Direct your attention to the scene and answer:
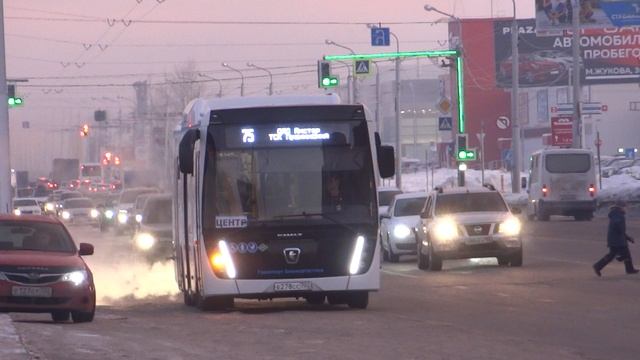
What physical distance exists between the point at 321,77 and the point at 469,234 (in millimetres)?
16104

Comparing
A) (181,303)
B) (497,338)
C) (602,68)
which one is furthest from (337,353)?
(602,68)

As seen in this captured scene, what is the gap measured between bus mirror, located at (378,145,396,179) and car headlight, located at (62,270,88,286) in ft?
14.3

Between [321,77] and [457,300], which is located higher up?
[321,77]

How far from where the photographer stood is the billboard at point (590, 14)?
64.6 metres

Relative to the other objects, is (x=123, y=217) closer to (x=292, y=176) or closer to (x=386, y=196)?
(x=386, y=196)

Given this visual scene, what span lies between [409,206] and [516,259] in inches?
264

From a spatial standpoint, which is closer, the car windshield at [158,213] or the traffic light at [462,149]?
the car windshield at [158,213]

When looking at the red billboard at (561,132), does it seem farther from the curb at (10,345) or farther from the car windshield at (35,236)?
the curb at (10,345)

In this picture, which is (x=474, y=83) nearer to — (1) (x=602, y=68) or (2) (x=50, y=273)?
(1) (x=602, y=68)

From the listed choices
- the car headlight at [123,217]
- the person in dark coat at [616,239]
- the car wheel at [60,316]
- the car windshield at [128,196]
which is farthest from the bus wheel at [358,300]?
the car windshield at [128,196]

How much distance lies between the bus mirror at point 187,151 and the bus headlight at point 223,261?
113cm

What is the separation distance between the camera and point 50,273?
1806 cm

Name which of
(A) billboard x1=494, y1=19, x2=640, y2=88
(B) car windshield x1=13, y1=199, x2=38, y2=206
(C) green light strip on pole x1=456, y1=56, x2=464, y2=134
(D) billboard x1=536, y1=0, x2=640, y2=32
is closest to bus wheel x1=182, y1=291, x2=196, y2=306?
(C) green light strip on pole x1=456, y1=56, x2=464, y2=134

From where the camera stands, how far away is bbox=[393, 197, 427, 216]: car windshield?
36.3 m
